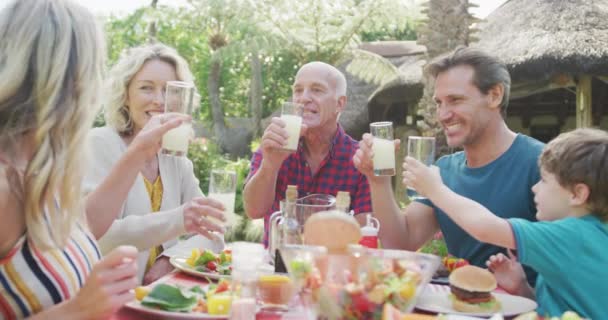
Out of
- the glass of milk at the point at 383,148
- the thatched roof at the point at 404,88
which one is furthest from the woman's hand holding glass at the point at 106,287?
the thatched roof at the point at 404,88

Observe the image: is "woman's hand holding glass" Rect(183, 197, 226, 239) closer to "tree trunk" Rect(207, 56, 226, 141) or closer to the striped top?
the striped top

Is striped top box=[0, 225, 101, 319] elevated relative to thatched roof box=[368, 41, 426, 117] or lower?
lower

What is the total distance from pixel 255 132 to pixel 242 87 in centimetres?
1104

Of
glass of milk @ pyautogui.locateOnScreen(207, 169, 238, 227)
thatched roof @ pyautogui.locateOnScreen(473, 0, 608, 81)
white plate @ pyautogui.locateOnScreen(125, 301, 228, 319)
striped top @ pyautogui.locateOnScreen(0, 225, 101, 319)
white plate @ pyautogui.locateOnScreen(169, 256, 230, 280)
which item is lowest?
white plate @ pyautogui.locateOnScreen(169, 256, 230, 280)

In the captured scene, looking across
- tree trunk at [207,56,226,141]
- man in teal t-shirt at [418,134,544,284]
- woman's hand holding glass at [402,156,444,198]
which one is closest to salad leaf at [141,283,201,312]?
woman's hand holding glass at [402,156,444,198]

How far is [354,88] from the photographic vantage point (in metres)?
18.0

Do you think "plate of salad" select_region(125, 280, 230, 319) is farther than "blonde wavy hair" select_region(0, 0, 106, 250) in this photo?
Yes

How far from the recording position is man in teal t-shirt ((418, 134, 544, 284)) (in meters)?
2.76

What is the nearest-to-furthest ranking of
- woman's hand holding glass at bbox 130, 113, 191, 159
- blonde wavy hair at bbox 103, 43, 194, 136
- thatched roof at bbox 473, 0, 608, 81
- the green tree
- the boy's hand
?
woman's hand holding glass at bbox 130, 113, 191, 159, the boy's hand, blonde wavy hair at bbox 103, 43, 194, 136, the green tree, thatched roof at bbox 473, 0, 608, 81

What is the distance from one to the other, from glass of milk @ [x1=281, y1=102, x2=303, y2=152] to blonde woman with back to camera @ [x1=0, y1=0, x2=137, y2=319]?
1.20m

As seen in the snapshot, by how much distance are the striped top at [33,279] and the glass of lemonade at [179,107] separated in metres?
0.80

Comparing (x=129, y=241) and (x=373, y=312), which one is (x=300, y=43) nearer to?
(x=129, y=241)

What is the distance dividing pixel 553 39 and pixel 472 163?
7539 mm

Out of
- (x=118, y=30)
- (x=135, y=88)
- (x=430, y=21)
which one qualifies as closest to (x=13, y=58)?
(x=135, y=88)
